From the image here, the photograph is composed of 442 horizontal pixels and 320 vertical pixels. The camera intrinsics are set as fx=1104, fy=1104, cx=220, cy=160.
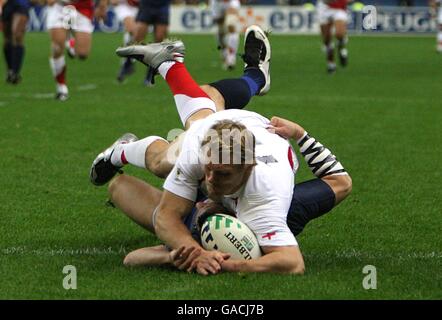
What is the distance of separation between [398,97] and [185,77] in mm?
9431

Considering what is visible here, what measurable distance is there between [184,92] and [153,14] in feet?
34.6

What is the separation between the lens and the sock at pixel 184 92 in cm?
752

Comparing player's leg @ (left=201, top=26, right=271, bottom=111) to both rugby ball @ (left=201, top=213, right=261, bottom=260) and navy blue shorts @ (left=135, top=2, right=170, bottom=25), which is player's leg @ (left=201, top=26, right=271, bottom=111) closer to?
rugby ball @ (left=201, top=213, right=261, bottom=260)

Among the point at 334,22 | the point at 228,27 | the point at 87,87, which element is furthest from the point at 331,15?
the point at 87,87

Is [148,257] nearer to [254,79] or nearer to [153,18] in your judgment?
[254,79]

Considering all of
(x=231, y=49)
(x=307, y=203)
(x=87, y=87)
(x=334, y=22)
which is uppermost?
(x=334, y=22)

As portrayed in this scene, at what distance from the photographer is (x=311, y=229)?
7320mm

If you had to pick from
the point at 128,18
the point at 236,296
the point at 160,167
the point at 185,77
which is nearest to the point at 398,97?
the point at 128,18

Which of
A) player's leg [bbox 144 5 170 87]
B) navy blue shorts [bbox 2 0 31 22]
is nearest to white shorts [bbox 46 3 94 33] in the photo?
navy blue shorts [bbox 2 0 31 22]

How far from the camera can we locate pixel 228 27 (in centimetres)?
2242
